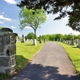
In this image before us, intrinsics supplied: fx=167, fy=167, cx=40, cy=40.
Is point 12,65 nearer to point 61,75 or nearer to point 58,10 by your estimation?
point 61,75

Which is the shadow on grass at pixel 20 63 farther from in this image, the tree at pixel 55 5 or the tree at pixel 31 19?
the tree at pixel 31 19

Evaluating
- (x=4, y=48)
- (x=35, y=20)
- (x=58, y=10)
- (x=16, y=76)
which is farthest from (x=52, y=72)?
(x=35, y=20)

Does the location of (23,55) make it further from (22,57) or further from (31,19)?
(31,19)

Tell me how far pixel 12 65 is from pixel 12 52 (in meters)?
0.75

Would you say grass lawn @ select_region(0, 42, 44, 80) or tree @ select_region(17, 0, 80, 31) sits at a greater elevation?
tree @ select_region(17, 0, 80, 31)

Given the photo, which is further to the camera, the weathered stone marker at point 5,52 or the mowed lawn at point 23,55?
the mowed lawn at point 23,55

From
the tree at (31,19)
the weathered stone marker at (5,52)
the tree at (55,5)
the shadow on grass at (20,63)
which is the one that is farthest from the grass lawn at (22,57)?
the tree at (31,19)

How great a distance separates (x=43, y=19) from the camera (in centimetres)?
4306

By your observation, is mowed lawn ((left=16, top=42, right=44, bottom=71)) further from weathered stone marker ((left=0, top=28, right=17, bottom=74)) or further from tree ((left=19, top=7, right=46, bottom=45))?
tree ((left=19, top=7, right=46, bottom=45))

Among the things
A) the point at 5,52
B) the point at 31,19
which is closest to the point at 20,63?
the point at 5,52

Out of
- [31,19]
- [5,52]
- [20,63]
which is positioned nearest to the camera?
[5,52]

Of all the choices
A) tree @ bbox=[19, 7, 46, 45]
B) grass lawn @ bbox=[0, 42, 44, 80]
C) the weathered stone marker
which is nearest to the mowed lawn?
Result: grass lawn @ bbox=[0, 42, 44, 80]

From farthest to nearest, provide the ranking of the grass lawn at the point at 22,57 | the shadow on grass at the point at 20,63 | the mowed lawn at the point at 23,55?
the mowed lawn at the point at 23,55 → the shadow on grass at the point at 20,63 → the grass lawn at the point at 22,57

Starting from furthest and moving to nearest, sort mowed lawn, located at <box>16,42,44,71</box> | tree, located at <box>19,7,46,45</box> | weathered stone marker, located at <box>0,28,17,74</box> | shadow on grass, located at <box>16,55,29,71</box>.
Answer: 1. tree, located at <box>19,7,46,45</box>
2. mowed lawn, located at <box>16,42,44,71</box>
3. shadow on grass, located at <box>16,55,29,71</box>
4. weathered stone marker, located at <box>0,28,17,74</box>
